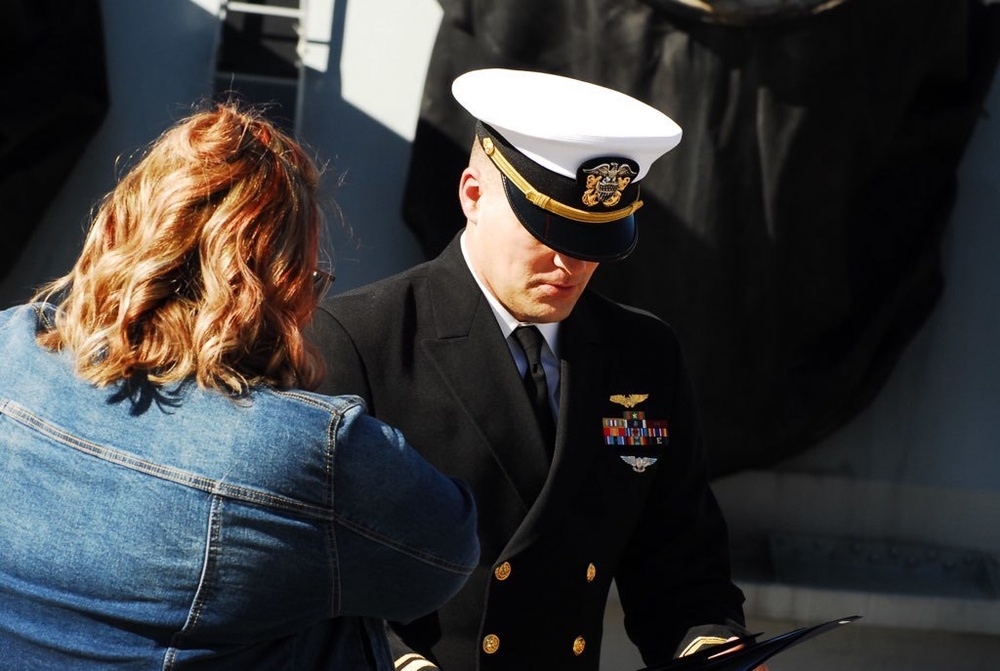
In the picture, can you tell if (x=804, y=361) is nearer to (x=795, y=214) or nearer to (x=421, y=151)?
(x=795, y=214)

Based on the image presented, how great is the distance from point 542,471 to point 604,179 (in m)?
0.45

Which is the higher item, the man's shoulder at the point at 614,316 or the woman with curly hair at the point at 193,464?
the woman with curly hair at the point at 193,464

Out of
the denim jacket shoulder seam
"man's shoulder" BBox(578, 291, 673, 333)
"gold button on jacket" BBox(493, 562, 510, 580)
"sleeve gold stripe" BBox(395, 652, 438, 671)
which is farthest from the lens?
"man's shoulder" BBox(578, 291, 673, 333)

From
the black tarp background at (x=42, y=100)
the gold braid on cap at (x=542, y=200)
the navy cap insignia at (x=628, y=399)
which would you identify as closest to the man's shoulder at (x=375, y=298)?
the gold braid on cap at (x=542, y=200)

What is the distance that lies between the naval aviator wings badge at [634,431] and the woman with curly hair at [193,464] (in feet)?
2.43

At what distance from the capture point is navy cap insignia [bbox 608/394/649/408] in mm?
2046

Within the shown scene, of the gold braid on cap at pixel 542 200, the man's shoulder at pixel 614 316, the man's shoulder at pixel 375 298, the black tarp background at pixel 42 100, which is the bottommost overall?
the black tarp background at pixel 42 100

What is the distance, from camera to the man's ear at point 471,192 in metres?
2.02

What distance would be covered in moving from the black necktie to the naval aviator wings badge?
0.09 m

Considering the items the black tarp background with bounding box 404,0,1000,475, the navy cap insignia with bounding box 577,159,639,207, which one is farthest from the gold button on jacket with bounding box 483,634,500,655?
the black tarp background with bounding box 404,0,1000,475

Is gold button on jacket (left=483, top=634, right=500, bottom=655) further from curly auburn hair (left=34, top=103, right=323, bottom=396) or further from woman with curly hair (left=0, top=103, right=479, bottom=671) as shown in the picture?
curly auburn hair (left=34, top=103, right=323, bottom=396)

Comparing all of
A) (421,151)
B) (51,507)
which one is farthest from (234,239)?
(421,151)

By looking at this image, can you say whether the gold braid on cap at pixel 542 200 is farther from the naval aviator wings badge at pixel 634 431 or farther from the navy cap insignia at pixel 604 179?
the naval aviator wings badge at pixel 634 431

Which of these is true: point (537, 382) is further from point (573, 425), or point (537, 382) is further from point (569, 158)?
point (569, 158)
